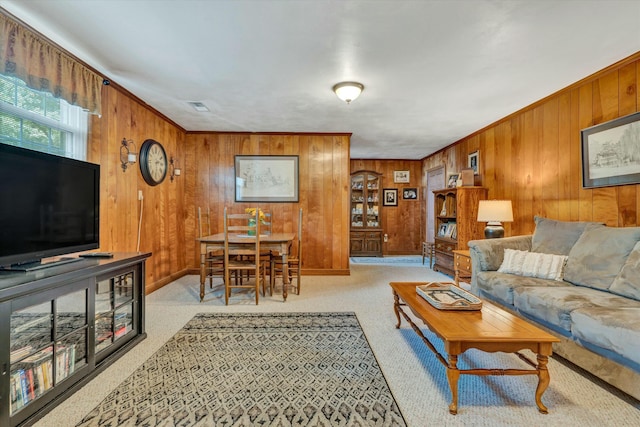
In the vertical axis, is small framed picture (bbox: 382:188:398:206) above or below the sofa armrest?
above

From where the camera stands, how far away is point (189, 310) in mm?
3264

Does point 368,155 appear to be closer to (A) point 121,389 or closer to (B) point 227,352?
(B) point 227,352

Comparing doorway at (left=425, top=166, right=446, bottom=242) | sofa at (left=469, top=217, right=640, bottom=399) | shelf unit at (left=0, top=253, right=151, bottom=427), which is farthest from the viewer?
doorway at (left=425, top=166, right=446, bottom=242)

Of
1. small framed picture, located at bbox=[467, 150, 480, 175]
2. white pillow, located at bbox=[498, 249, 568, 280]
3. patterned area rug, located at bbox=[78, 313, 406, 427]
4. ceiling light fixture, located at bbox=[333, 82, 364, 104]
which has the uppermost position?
ceiling light fixture, located at bbox=[333, 82, 364, 104]

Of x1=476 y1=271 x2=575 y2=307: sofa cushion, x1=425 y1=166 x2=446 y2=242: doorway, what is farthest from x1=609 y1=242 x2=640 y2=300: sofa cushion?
x1=425 y1=166 x2=446 y2=242: doorway

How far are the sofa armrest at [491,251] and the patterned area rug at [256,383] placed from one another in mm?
1436

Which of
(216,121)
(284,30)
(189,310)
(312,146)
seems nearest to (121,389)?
(189,310)

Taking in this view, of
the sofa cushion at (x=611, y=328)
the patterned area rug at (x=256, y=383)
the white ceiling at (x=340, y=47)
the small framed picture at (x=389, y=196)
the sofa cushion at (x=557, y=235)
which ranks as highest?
the white ceiling at (x=340, y=47)

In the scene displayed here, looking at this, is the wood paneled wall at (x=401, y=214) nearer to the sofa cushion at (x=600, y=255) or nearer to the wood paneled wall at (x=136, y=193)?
the wood paneled wall at (x=136, y=193)

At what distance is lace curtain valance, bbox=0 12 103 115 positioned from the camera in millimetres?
1980

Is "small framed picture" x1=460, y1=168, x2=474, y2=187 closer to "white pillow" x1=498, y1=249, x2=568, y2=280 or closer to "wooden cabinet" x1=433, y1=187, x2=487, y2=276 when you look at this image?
"wooden cabinet" x1=433, y1=187, x2=487, y2=276

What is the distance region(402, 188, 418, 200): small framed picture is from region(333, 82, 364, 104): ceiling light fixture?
480 cm

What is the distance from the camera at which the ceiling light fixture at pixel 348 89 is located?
3.04 metres

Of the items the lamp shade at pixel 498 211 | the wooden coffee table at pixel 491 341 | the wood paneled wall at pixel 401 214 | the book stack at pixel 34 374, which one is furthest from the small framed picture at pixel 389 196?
the book stack at pixel 34 374
